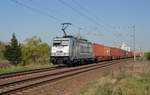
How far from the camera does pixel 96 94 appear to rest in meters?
7.53

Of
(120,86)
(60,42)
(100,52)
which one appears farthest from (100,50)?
(120,86)

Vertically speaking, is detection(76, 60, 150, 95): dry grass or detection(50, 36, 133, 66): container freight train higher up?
detection(50, 36, 133, 66): container freight train

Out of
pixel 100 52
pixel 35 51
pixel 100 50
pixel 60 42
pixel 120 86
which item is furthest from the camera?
pixel 35 51

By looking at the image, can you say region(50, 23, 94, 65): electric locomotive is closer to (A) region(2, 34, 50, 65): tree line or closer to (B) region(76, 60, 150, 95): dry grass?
(B) region(76, 60, 150, 95): dry grass

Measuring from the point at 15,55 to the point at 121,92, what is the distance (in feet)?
227

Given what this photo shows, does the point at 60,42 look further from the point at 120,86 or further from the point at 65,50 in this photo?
the point at 120,86

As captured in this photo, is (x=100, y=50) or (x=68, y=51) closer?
(x=68, y=51)

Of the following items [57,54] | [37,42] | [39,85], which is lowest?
[39,85]

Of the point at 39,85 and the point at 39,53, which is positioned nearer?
the point at 39,85

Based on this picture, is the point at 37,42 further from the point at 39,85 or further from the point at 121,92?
the point at 121,92

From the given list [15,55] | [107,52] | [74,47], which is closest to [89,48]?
[74,47]

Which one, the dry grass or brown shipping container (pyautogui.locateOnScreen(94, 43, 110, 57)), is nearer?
the dry grass

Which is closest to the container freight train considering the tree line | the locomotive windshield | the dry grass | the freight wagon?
the locomotive windshield

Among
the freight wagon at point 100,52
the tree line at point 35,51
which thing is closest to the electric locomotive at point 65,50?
the freight wagon at point 100,52
